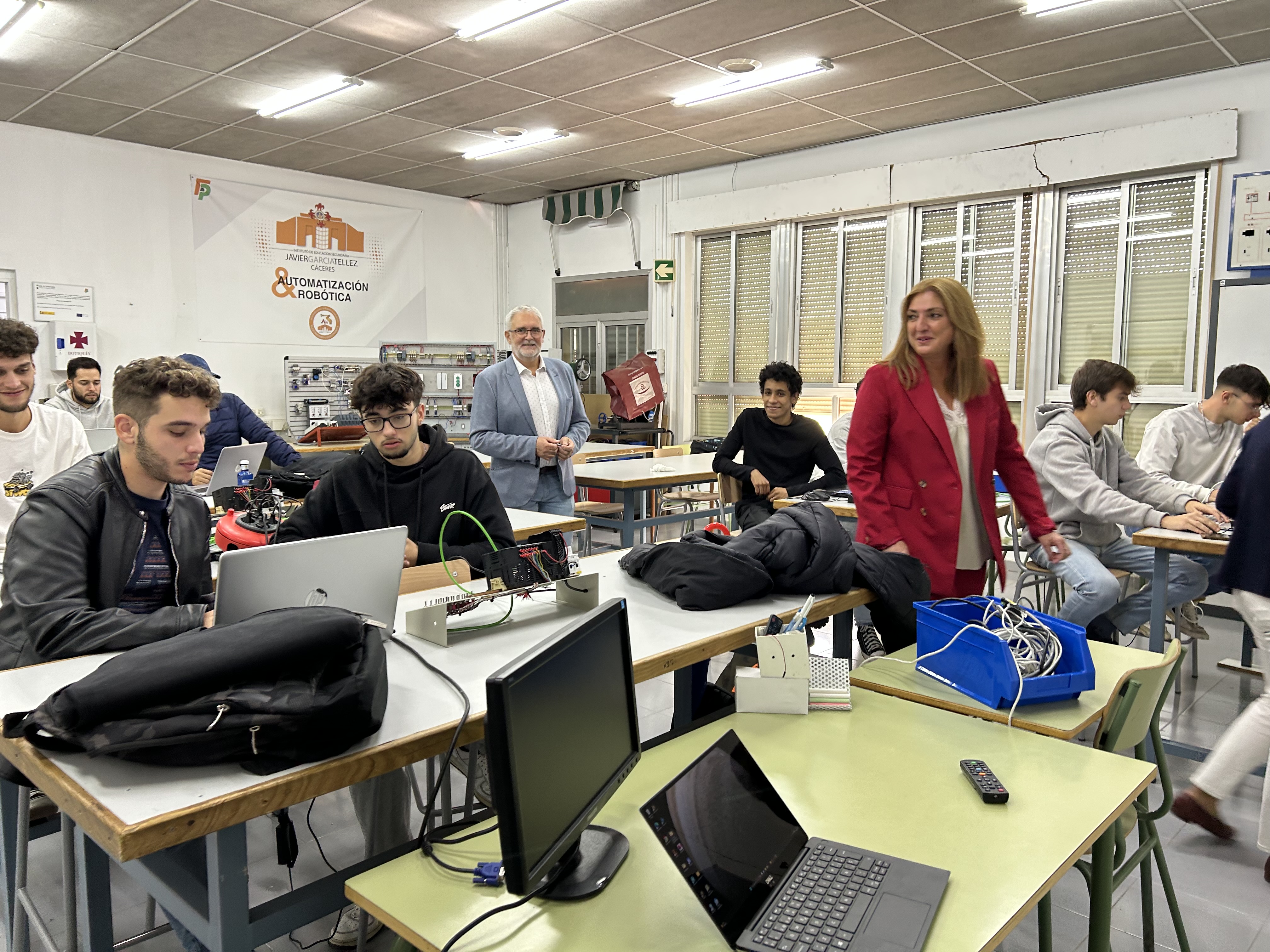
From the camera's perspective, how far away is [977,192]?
20.4ft

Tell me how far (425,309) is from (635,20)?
4860 mm

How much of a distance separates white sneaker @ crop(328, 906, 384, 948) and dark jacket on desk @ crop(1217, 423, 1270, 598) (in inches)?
95.2

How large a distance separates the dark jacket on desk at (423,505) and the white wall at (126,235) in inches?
210

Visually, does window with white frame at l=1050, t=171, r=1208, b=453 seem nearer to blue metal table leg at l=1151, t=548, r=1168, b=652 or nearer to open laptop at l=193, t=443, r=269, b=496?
blue metal table leg at l=1151, t=548, r=1168, b=652

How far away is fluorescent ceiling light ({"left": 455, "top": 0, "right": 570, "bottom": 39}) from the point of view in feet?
14.2

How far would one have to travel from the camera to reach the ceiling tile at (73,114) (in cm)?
588

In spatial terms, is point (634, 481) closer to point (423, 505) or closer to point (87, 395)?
point (423, 505)

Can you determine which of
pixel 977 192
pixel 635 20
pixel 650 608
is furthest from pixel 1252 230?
pixel 650 608

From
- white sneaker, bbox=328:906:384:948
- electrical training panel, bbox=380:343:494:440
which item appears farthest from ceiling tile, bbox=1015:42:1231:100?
white sneaker, bbox=328:906:384:948

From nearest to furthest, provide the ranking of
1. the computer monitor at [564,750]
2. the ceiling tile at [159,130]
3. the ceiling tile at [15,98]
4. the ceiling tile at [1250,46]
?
the computer monitor at [564,750] < the ceiling tile at [1250,46] < the ceiling tile at [15,98] < the ceiling tile at [159,130]

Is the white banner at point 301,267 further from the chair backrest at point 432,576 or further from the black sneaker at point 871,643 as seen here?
the black sneaker at point 871,643

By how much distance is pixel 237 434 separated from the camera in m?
5.18

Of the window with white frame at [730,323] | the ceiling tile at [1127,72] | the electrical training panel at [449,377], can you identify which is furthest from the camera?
the electrical training panel at [449,377]

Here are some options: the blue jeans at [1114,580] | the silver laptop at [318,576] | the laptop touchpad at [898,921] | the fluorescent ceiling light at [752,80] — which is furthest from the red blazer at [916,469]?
the fluorescent ceiling light at [752,80]
